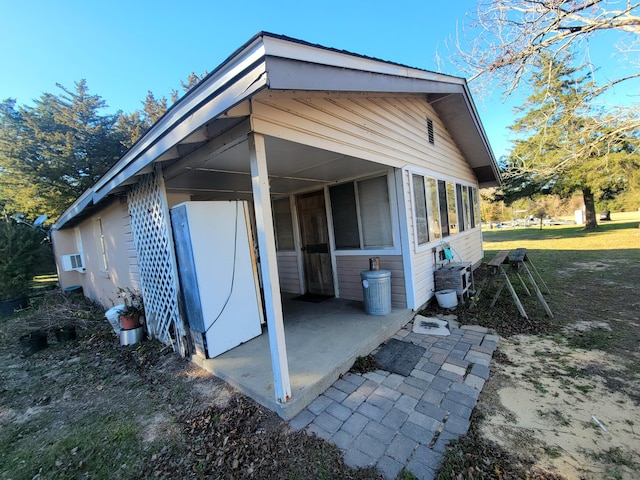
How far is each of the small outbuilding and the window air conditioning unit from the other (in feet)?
8.60

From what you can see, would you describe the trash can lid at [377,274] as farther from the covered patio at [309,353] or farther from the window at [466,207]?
the window at [466,207]

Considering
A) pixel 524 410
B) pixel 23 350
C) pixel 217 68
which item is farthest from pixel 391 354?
pixel 23 350

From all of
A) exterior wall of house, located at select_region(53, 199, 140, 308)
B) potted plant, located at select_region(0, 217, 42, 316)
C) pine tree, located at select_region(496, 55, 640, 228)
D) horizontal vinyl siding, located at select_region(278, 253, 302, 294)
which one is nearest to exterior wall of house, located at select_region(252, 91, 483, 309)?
horizontal vinyl siding, located at select_region(278, 253, 302, 294)

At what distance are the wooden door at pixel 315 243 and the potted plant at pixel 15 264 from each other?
31.3 feet

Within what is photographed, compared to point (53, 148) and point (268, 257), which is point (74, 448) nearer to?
point (268, 257)

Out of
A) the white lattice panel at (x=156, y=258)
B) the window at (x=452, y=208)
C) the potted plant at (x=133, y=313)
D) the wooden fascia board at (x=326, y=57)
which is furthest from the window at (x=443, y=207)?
the potted plant at (x=133, y=313)

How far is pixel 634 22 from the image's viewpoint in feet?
18.0

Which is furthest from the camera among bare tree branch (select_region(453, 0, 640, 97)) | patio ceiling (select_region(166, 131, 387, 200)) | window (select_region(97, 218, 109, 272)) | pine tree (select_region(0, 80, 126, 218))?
pine tree (select_region(0, 80, 126, 218))

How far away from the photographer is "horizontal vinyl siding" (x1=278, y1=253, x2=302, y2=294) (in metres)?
6.19

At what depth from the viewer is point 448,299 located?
192 inches

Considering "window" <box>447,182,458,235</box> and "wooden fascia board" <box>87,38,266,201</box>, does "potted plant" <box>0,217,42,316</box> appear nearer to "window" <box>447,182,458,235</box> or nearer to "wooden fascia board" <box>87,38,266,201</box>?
"wooden fascia board" <box>87,38,266,201</box>

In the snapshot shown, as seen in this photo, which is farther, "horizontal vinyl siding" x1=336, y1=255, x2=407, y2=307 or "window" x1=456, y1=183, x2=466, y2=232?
"window" x1=456, y1=183, x2=466, y2=232

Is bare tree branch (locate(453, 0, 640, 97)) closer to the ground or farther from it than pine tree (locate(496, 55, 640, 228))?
farther from it

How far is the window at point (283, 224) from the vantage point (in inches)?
242
